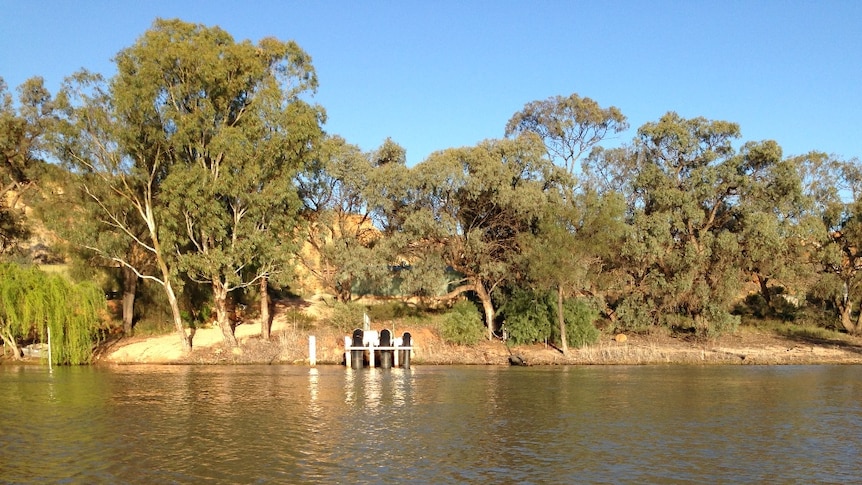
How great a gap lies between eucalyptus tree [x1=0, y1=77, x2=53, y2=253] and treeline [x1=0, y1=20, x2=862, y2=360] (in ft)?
0.42

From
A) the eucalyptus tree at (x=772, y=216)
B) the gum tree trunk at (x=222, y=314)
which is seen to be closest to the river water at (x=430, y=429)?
the gum tree trunk at (x=222, y=314)

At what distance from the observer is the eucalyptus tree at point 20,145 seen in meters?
47.6

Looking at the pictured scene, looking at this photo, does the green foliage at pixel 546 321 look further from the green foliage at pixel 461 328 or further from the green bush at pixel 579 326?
the green foliage at pixel 461 328

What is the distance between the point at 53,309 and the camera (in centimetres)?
3912

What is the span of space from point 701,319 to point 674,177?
9452 millimetres

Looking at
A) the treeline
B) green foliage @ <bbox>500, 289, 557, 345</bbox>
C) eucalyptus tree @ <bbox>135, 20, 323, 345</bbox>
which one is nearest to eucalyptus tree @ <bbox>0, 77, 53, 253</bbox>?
the treeline

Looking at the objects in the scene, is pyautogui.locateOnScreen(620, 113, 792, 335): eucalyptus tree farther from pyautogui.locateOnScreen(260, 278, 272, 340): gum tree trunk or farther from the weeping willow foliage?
the weeping willow foliage

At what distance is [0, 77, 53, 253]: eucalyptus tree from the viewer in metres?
47.6

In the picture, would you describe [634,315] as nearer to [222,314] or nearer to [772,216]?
[772,216]

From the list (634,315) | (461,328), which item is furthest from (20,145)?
(634,315)

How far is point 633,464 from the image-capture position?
55.2 feet

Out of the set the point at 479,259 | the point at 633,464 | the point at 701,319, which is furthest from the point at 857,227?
the point at 633,464

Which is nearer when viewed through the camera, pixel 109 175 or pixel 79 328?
pixel 79 328

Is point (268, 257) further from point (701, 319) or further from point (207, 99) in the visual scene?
point (701, 319)
